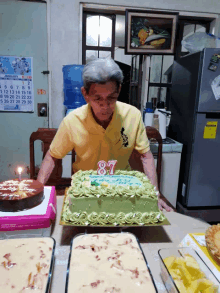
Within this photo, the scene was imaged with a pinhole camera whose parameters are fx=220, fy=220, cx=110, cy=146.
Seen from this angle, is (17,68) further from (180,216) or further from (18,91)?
(180,216)

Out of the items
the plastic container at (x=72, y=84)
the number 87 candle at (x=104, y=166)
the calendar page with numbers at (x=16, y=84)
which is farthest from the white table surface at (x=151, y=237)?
the calendar page with numbers at (x=16, y=84)

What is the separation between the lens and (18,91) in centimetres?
287

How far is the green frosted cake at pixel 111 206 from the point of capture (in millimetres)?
959

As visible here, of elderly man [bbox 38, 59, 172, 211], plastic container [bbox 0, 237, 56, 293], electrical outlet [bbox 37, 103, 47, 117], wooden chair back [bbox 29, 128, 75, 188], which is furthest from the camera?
electrical outlet [bbox 37, 103, 47, 117]

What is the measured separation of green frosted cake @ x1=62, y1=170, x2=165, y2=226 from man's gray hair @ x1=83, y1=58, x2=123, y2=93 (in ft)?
1.85

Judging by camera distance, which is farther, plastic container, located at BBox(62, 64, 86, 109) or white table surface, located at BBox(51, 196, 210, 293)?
plastic container, located at BBox(62, 64, 86, 109)

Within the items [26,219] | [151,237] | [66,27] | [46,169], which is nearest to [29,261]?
[26,219]

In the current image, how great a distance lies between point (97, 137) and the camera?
152 centimetres

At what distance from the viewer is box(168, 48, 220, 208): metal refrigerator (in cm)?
238

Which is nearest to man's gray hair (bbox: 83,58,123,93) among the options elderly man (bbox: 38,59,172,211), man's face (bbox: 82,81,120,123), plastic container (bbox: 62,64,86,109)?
man's face (bbox: 82,81,120,123)

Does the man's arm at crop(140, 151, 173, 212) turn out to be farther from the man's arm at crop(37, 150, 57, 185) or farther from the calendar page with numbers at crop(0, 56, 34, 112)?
the calendar page with numbers at crop(0, 56, 34, 112)

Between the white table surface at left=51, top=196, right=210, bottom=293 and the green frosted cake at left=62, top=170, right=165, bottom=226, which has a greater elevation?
the green frosted cake at left=62, top=170, right=165, bottom=226

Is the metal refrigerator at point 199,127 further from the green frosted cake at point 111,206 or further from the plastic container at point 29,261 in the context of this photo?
the plastic container at point 29,261

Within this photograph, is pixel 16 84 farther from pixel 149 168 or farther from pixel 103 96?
pixel 149 168
